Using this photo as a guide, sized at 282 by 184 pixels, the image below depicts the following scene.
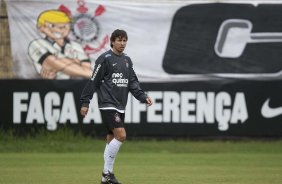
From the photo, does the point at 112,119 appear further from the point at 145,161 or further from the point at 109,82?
the point at 145,161

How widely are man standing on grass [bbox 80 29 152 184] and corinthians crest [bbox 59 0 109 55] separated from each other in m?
8.41

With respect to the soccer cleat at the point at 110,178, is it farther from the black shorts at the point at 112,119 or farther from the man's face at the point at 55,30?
the man's face at the point at 55,30

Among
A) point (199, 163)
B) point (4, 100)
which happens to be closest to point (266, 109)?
point (199, 163)

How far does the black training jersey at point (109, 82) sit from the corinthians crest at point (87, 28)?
8.41 m

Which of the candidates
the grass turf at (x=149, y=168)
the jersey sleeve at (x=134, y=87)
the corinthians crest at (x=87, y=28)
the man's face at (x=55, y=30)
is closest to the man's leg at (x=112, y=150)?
the grass turf at (x=149, y=168)

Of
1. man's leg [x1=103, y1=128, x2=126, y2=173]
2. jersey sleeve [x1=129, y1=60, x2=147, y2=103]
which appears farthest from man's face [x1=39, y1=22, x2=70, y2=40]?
man's leg [x1=103, y1=128, x2=126, y2=173]

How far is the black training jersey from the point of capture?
11234mm

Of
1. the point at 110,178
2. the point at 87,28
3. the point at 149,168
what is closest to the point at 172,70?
the point at 87,28

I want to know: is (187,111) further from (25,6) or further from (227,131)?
(25,6)

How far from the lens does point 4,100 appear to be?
1941 centimetres

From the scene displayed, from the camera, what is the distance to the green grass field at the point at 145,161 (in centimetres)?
1220

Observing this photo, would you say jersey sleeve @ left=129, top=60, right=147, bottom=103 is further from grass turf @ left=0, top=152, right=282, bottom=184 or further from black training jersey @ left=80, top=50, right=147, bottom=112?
grass turf @ left=0, top=152, right=282, bottom=184

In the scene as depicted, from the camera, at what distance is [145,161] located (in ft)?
51.6

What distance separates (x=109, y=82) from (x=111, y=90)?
12 cm
